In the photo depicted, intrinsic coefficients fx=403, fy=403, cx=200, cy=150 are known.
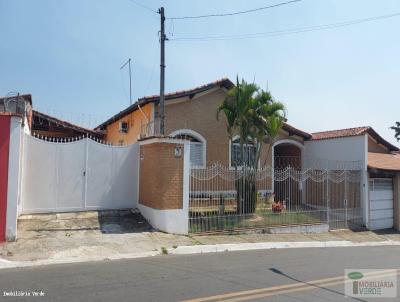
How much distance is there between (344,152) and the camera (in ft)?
59.4

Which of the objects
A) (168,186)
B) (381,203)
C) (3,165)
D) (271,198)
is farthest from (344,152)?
(3,165)

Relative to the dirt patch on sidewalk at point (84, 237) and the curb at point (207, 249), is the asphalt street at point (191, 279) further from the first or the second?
the dirt patch on sidewalk at point (84, 237)

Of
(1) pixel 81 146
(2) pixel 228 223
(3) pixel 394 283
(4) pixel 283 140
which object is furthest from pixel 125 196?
(4) pixel 283 140

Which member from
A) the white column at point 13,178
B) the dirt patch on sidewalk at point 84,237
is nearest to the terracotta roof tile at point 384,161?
the dirt patch on sidewalk at point 84,237

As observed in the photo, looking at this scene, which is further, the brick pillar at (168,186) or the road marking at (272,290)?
the brick pillar at (168,186)

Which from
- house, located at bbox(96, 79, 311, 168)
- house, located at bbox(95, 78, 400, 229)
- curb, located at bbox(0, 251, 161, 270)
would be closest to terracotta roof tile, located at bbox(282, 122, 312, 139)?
house, located at bbox(95, 78, 400, 229)

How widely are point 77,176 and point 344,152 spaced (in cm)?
1192

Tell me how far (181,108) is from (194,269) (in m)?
9.16

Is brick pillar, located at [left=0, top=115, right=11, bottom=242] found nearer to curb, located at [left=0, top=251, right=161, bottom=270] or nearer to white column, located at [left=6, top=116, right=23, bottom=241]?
white column, located at [left=6, top=116, right=23, bottom=241]

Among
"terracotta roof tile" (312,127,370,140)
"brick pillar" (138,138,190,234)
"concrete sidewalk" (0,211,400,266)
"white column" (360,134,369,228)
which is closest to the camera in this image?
"concrete sidewalk" (0,211,400,266)

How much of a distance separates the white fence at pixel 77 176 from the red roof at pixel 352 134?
402 inches

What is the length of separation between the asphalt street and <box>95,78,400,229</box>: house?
21.4ft

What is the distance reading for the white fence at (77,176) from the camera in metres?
11.3

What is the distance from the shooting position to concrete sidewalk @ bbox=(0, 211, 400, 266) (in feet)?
29.0
